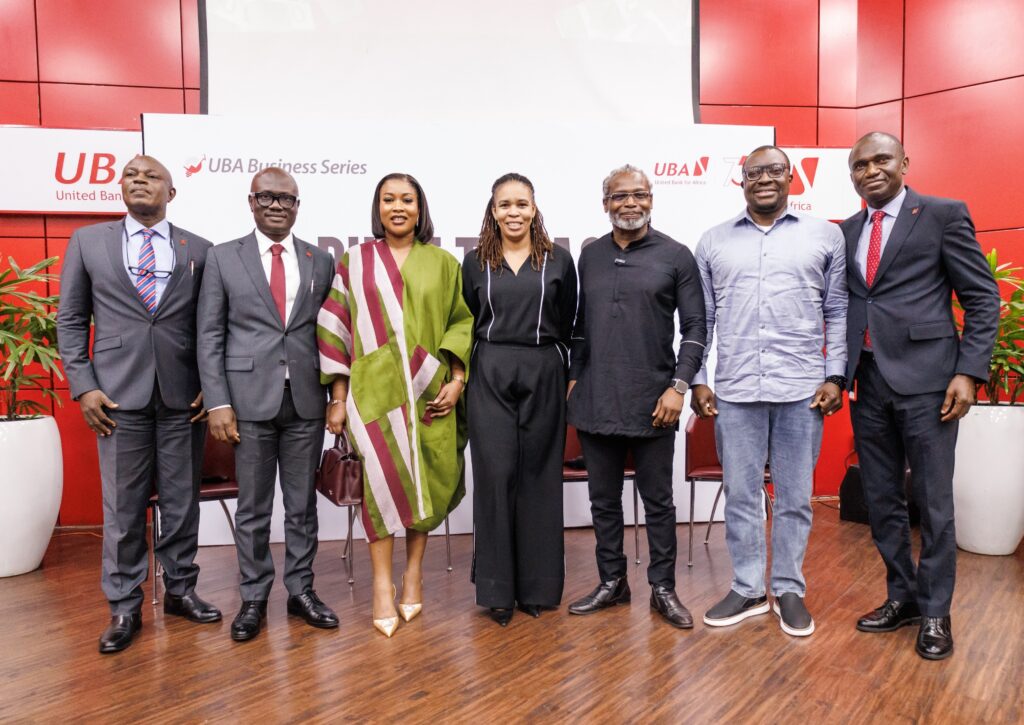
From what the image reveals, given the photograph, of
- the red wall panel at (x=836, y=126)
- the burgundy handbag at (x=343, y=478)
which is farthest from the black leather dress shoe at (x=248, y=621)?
the red wall panel at (x=836, y=126)

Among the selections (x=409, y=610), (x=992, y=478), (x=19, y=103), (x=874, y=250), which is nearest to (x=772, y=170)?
(x=874, y=250)

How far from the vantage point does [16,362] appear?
334cm

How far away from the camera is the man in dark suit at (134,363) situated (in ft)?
8.43

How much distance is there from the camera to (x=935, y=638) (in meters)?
2.38

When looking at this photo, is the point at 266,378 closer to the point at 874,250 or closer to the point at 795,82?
the point at 874,250

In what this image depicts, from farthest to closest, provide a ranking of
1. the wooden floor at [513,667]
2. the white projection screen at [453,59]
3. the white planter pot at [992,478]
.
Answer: the white projection screen at [453,59] → the white planter pot at [992,478] → the wooden floor at [513,667]

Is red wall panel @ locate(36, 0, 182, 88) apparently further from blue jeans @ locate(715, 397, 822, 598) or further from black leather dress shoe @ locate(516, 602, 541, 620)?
blue jeans @ locate(715, 397, 822, 598)

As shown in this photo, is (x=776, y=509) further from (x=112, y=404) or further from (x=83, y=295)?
(x=83, y=295)

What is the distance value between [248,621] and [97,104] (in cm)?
344

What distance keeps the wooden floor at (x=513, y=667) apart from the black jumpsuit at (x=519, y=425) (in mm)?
192

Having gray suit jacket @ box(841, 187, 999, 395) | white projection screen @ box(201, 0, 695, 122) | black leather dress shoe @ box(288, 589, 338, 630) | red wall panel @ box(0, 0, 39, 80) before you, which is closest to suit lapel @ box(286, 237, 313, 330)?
black leather dress shoe @ box(288, 589, 338, 630)

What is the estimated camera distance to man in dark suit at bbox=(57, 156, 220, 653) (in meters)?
2.57

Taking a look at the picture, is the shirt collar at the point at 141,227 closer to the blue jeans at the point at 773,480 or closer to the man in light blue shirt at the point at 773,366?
the man in light blue shirt at the point at 773,366

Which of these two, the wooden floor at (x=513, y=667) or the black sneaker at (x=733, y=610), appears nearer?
the wooden floor at (x=513, y=667)
